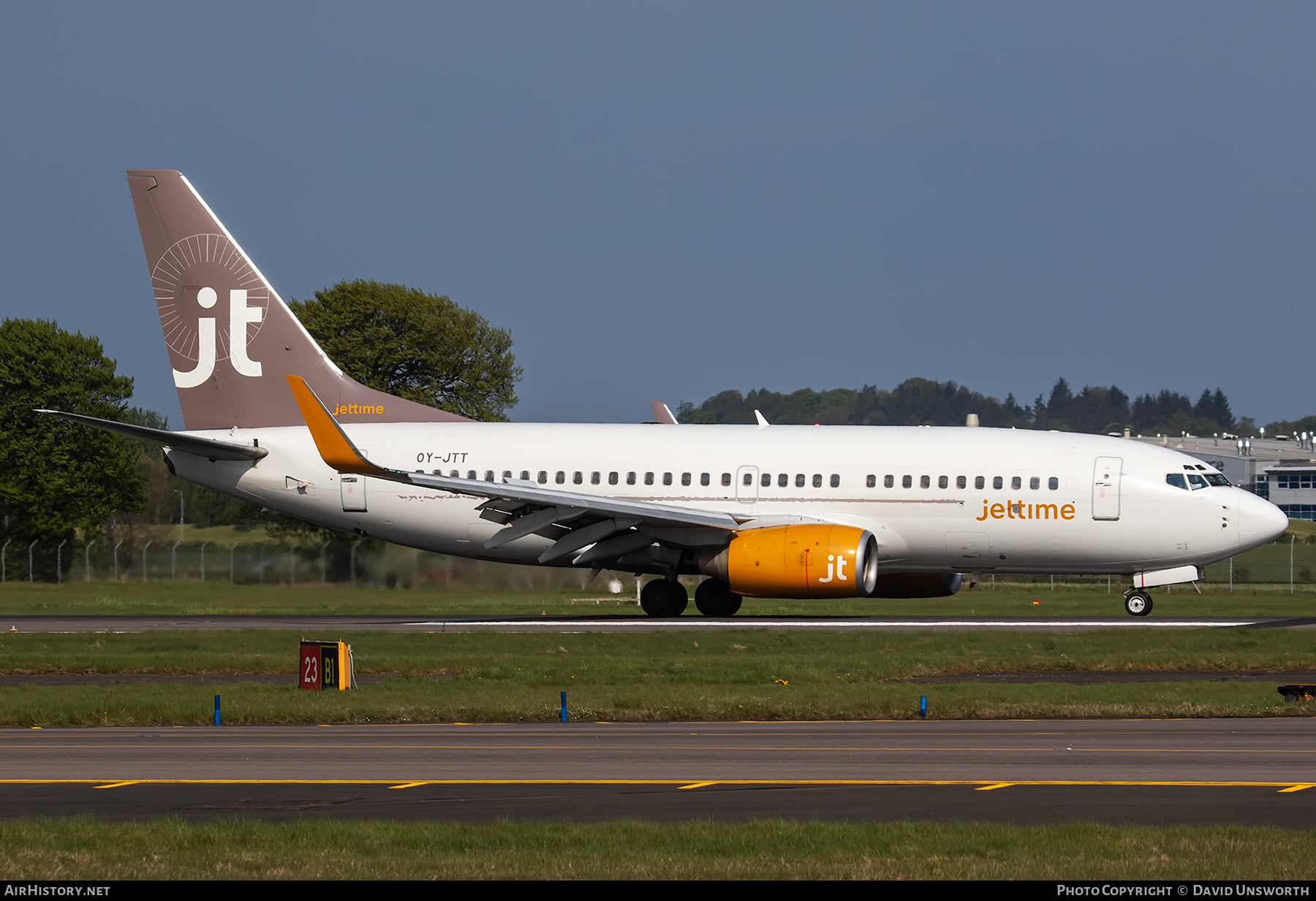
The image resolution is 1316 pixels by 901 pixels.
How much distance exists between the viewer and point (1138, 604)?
35.9 metres

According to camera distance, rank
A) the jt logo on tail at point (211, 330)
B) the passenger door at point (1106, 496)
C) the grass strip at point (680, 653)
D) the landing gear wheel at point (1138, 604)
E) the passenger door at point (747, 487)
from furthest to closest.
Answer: the jt logo on tail at point (211, 330) → the passenger door at point (747, 487) → the landing gear wheel at point (1138, 604) → the passenger door at point (1106, 496) → the grass strip at point (680, 653)

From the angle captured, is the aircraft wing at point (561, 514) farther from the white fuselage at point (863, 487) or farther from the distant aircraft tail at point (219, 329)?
the distant aircraft tail at point (219, 329)

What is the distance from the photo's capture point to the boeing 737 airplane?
34.7 meters

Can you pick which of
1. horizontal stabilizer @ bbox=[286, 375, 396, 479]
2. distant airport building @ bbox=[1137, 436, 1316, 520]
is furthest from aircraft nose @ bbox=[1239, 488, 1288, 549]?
distant airport building @ bbox=[1137, 436, 1316, 520]

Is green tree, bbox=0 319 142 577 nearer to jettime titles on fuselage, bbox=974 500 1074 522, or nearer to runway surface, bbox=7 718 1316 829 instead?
jettime titles on fuselage, bbox=974 500 1074 522

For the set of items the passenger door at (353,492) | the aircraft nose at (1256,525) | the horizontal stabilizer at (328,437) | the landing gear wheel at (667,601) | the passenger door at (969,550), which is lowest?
the landing gear wheel at (667,601)

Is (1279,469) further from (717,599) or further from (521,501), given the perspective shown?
(521,501)

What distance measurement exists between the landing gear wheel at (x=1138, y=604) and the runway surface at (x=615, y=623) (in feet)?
0.54

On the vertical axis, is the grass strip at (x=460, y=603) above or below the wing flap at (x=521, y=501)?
below

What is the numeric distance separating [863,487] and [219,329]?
51.3ft

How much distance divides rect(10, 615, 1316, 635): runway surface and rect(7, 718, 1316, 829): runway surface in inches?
504

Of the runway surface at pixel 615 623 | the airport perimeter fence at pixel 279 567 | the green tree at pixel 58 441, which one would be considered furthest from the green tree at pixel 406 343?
the runway surface at pixel 615 623

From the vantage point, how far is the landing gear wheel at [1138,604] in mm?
35844
